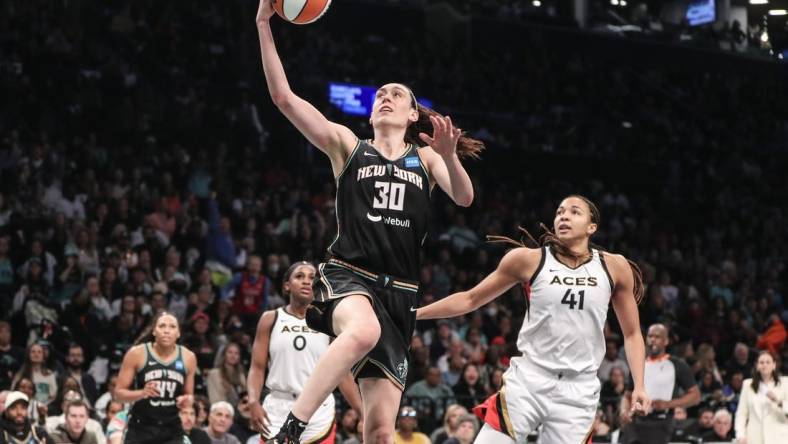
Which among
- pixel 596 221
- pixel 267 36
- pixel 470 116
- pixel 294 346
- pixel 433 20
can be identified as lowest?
pixel 294 346

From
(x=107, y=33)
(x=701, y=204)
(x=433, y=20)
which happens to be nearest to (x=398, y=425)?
(x=107, y=33)

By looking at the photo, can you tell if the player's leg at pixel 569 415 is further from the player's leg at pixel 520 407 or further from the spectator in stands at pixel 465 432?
the spectator in stands at pixel 465 432

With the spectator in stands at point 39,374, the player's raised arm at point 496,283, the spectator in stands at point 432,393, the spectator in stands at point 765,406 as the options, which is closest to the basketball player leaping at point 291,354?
the player's raised arm at point 496,283

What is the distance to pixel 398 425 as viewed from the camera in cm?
1269

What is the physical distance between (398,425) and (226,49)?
1024cm

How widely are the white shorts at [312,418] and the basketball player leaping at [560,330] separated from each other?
8.09ft

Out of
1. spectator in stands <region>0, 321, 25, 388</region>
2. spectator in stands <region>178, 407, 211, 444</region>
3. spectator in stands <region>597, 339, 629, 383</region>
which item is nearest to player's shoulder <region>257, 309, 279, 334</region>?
spectator in stands <region>178, 407, 211, 444</region>

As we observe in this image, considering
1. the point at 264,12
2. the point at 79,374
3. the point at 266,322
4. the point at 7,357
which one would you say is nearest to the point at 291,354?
the point at 266,322

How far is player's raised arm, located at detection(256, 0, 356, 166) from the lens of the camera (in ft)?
19.0

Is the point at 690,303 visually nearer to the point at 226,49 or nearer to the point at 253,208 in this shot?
the point at 253,208

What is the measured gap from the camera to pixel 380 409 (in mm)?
5848

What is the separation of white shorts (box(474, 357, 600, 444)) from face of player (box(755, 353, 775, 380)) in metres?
6.00

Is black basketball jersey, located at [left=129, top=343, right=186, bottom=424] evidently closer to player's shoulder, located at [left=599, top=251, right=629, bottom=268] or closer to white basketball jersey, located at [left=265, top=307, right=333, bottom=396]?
white basketball jersey, located at [left=265, top=307, right=333, bottom=396]

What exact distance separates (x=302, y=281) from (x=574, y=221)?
9.14ft
